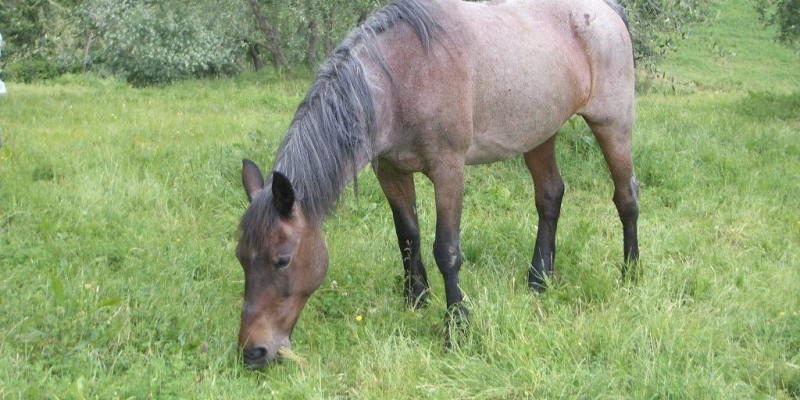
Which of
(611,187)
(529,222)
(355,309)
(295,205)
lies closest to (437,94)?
(295,205)

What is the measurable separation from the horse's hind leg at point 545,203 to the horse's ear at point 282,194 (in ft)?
7.56

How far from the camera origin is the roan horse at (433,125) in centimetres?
378

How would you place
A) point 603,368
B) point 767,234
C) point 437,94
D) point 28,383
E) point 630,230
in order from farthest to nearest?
point 767,234 < point 630,230 < point 437,94 < point 603,368 < point 28,383

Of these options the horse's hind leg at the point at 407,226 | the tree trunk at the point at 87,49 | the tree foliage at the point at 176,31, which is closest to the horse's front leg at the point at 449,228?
the horse's hind leg at the point at 407,226

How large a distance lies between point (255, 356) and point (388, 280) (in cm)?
173

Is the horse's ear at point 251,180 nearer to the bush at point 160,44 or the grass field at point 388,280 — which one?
the grass field at point 388,280

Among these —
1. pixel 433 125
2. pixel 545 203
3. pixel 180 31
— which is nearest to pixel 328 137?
pixel 433 125

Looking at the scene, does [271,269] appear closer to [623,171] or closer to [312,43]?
[623,171]

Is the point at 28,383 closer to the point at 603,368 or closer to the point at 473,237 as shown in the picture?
the point at 603,368

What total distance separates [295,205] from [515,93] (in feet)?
5.90

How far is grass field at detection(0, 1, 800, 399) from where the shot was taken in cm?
364

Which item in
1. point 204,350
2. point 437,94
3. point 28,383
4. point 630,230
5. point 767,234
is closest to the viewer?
point 28,383

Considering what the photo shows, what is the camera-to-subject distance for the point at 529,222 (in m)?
6.46

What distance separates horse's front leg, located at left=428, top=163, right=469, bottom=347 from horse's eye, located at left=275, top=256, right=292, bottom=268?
1057mm
